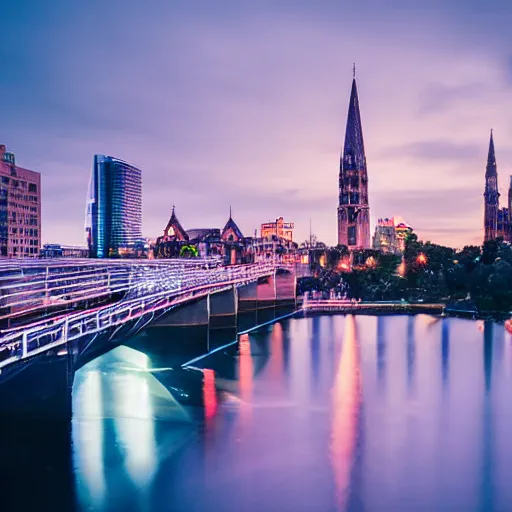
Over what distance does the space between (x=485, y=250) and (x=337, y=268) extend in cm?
2827

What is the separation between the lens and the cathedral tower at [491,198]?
11691cm

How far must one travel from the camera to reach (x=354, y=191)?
117438 millimetres

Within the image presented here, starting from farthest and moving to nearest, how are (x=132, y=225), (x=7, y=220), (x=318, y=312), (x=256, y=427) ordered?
(x=132, y=225)
(x=7, y=220)
(x=318, y=312)
(x=256, y=427)

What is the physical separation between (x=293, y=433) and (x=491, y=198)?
382ft

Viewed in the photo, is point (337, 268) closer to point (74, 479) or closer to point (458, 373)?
point (458, 373)

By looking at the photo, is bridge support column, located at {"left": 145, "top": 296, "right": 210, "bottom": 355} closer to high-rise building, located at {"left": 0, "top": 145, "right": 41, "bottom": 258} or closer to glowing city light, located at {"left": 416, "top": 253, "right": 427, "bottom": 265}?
glowing city light, located at {"left": 416, "top": 253, "right": 427, "bottom": 265}

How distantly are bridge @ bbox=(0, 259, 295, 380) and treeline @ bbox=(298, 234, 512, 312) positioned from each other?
653 inches

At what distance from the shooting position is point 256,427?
1756 cm

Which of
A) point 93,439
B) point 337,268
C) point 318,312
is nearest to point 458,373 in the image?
point 93,439

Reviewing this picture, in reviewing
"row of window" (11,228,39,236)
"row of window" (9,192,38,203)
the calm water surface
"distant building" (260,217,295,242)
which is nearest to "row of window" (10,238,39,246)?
"row of window" (11,228,39,236)

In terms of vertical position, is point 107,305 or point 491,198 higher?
point 491,198

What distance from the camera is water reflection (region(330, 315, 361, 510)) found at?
13.9 metres

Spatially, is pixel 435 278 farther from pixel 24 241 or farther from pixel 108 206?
pixel 108 206

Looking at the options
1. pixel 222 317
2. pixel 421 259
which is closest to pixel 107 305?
pixel 222 317
